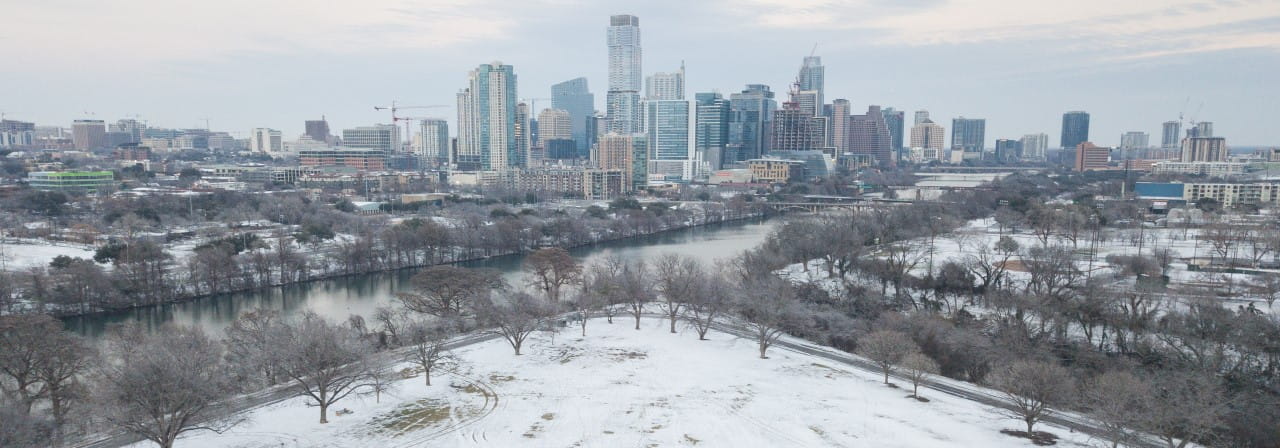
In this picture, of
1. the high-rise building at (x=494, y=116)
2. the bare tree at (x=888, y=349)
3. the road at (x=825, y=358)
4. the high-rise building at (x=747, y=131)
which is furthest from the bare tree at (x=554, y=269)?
the high-rise building at (x=747, y=131)

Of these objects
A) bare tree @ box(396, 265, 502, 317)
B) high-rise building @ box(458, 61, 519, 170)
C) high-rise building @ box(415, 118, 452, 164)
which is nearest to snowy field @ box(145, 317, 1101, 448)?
bare tree @ box(396, 265, 502, 317)

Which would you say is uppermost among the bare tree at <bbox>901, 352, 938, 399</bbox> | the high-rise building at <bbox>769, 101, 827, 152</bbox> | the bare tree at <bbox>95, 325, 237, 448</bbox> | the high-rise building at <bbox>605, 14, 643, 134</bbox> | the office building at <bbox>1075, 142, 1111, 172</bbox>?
the high-rise building at <bbox>605, 14, 643, 134</bbox>

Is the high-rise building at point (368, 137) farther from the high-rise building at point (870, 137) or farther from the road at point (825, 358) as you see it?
the road at point (825, 358)

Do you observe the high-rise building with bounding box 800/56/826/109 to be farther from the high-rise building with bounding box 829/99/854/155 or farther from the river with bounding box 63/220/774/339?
the river with bounding box 63/220/774/339

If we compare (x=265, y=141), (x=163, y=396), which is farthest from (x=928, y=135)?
(x=163, y=396)

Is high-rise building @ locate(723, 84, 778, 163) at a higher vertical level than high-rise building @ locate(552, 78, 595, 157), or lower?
lower

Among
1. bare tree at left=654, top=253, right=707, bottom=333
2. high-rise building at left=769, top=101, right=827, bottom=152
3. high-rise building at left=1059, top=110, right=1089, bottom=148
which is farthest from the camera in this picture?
high-rise building at left=1059, top=110, right=1089, bottom=148

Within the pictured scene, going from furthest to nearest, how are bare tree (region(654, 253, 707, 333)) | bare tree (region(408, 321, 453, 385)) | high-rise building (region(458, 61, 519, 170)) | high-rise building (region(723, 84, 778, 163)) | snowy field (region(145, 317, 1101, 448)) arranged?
high-rise building (region(723, 84, 778, 163)) < high-rise building (region(458, 61, 519, 170)) < bare tree (region(654, 253, 707, 333)) < bare tree (region(408, 321, 453, 385)) < snowy field (region(145, 317, 1101, 448))
